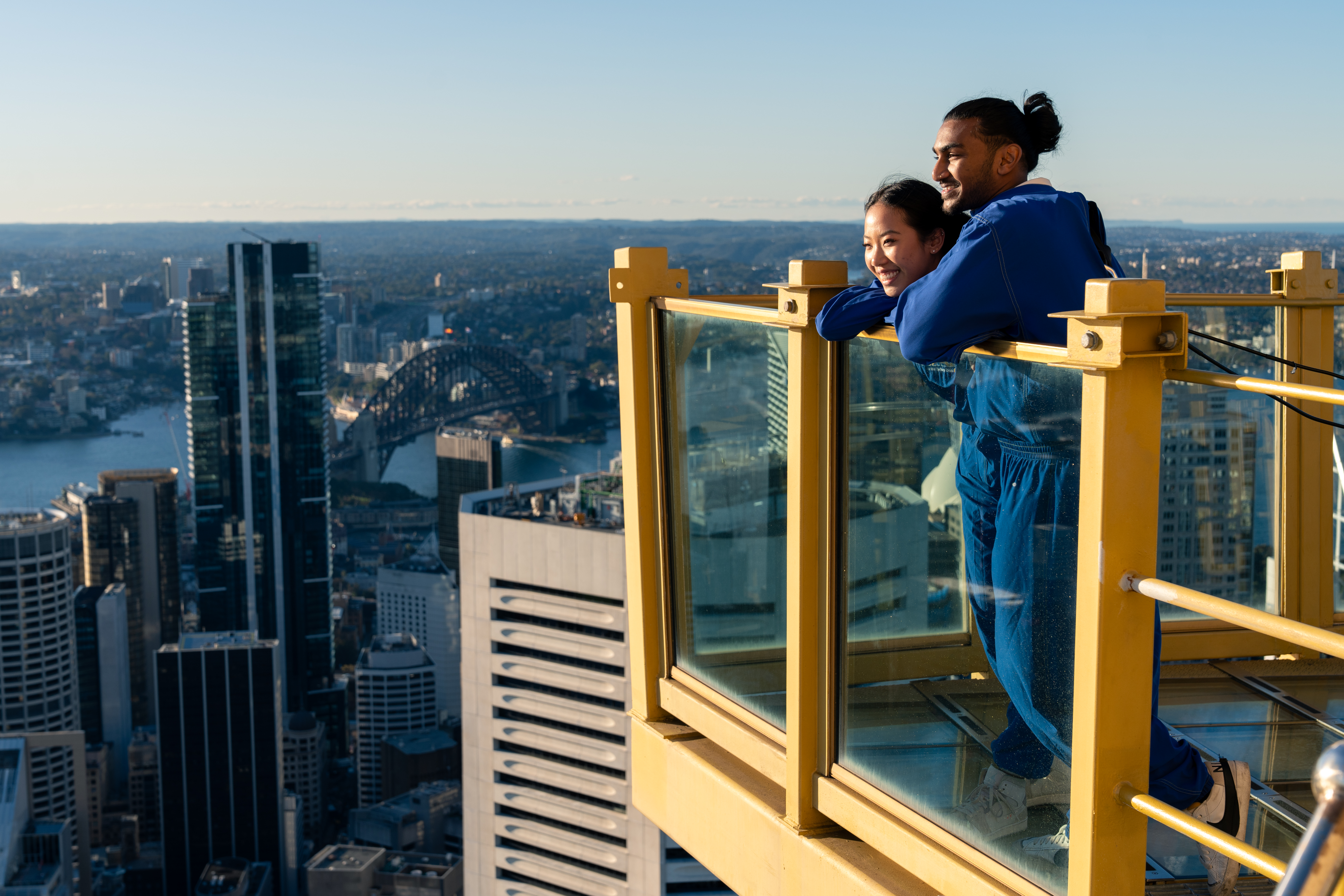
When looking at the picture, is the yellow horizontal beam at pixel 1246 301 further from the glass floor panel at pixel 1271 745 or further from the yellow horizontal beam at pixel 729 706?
the yellow horizontal beam at pixel 729 706

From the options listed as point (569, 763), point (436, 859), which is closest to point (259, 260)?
point (436, 859)

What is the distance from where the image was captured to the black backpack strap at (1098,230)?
6.45 ft

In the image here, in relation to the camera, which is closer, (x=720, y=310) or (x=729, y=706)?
(x=720, y=310)

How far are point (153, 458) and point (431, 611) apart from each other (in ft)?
90.4

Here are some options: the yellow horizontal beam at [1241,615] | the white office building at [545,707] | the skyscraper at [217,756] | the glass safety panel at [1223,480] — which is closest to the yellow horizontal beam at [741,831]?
the yellow horizontal beam at [1241,615]

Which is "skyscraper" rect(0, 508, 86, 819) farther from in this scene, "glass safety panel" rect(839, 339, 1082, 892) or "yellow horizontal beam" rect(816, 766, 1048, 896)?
"glass safety panel" rect(839, 339, 1082, 892)

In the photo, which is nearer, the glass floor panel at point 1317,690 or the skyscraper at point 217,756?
the glass floor panel at point 1317,690

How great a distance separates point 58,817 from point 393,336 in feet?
173

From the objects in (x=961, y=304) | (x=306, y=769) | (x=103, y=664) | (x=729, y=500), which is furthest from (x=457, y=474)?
(x=961, y=304)

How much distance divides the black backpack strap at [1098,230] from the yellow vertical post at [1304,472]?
4.65ft

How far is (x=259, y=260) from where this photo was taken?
7469 centimetres

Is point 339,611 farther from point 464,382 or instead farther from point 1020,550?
point 1020,550

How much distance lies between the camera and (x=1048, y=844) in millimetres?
1720

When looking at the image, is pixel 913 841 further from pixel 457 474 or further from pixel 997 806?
pixel 457 474
